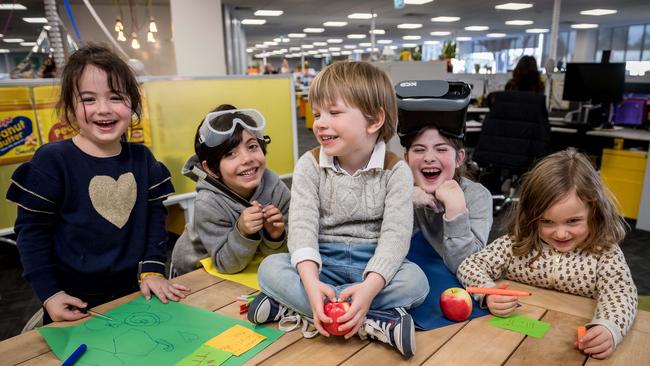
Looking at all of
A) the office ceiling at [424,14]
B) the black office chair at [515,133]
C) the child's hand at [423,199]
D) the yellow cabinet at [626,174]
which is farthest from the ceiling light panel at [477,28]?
the child's hand at [423,199]

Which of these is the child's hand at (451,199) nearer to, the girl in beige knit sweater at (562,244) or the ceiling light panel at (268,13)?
the girl in beige knit sweater at (562,244)

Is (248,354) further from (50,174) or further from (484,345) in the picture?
(50,174)

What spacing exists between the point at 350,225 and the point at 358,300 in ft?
0.88

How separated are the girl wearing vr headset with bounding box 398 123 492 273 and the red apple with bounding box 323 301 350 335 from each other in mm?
518

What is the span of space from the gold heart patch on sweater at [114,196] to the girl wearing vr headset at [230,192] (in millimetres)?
207

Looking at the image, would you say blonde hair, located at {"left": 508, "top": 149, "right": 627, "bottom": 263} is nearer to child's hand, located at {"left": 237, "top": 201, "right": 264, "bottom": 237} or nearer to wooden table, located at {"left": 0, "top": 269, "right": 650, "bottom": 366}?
wooden table, located at {"left": 0, "top": 269, "right": 650, "bottom": 366}

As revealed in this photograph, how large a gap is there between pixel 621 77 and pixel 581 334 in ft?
14.1

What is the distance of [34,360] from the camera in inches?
37.6

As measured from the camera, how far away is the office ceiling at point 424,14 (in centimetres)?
970

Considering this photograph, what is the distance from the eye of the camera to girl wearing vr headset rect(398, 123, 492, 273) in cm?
139

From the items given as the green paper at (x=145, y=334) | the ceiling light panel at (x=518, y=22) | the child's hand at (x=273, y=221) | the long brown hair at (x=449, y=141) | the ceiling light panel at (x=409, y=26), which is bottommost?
the green paper at (x=145, y=334)

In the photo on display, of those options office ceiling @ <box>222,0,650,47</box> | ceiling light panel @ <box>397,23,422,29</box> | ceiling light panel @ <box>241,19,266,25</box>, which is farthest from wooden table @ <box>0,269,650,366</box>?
ceiling light panel @ <box>397,23,422,29</box>

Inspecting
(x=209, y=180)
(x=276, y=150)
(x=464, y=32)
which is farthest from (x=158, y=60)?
(x=464, y=32)

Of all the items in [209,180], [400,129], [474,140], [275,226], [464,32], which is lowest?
[474,140]
